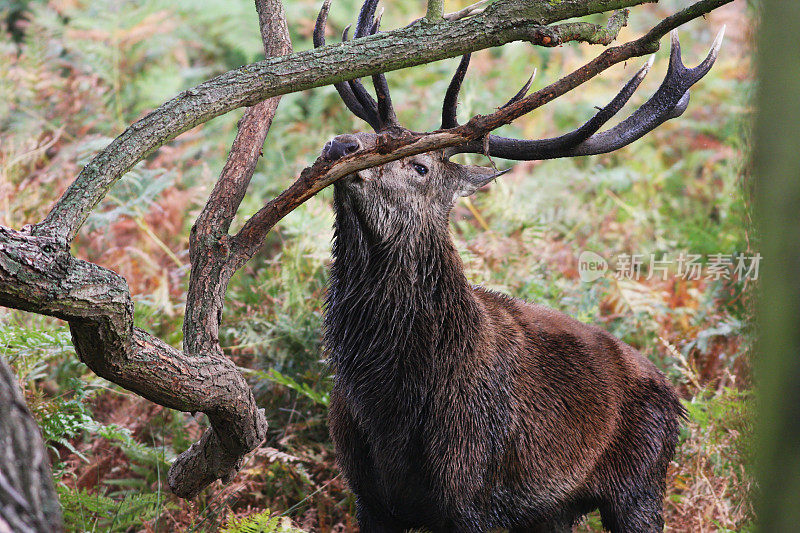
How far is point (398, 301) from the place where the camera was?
3607 millimetres

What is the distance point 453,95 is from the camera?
3662 mm

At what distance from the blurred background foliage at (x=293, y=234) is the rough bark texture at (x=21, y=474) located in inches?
67.2

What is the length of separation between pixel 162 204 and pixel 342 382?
3742mm

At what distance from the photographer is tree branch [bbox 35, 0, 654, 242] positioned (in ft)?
8.80

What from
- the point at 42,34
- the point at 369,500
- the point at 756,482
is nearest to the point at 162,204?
the point at 42,34

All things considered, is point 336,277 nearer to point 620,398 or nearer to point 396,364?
point 396,364

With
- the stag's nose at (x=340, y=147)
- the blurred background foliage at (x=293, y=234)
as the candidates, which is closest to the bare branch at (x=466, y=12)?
the stag's nose at (x=340, y=147)

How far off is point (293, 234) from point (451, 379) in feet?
9.17

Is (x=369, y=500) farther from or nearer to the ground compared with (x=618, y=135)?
nearer to the ground

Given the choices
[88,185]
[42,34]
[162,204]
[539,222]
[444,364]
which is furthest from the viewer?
[42,34]
